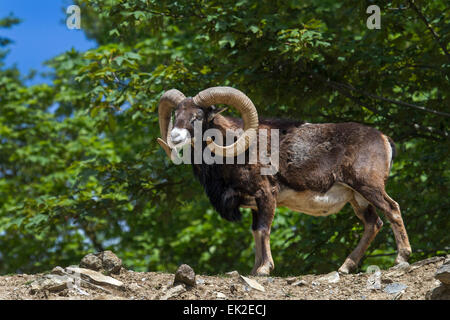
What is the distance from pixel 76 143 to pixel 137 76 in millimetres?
9459

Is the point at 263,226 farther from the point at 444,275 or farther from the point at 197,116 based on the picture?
the point at 444,275

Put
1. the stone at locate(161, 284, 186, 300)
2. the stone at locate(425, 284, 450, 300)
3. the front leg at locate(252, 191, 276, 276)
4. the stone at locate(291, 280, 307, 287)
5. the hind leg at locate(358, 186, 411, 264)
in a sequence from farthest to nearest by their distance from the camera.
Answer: the front leg at locate(252, 191, 276, 276) → the hind leg at locate(358, 186, 411, 264) → the stone at locate(291, 280, 307, 287) → the stone at locate(161, 284, 186, 300) → the stone at locate(425, 284, 450, 300)

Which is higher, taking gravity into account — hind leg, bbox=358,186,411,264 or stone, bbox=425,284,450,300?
hind leg, bbox=358,186,411,264

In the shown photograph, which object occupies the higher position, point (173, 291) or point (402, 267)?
point (173, 291)

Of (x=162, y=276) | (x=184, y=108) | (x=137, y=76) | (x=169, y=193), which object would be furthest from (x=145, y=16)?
(x=162, y=276)

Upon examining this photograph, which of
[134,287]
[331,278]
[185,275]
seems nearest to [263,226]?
[331,278]

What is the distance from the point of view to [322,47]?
12.5 meters

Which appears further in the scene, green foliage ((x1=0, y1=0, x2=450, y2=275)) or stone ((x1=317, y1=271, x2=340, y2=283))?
green foliage ((x1=0, y1=0, x2=450, y2=275))

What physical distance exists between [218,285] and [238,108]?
310cm

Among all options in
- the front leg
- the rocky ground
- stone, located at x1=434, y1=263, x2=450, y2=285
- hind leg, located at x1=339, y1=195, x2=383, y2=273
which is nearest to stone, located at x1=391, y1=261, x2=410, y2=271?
the rocky ground

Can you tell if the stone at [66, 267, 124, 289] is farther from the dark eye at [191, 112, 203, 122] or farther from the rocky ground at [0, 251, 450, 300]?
the dark eye at [191, 112, 203, 122]

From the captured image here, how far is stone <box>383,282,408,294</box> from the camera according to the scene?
321 inches

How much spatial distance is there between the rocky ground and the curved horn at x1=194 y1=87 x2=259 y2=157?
214cm

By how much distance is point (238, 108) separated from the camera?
1034 cm
